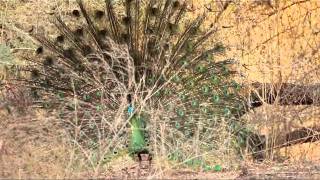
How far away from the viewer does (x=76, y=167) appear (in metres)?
6.46

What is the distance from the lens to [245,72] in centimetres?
1097

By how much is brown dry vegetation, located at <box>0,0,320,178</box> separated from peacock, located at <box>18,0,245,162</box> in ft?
1.78

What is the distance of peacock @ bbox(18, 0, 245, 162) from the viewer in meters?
8.27

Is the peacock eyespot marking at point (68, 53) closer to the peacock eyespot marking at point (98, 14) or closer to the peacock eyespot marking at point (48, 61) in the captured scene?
the peacock eyespot marking at point (48, 61)

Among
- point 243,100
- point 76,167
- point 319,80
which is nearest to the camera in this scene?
point 76,167

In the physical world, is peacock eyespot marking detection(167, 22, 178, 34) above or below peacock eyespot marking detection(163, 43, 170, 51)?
above

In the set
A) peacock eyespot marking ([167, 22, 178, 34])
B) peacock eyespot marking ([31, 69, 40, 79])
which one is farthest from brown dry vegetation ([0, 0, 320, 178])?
peacock eyespot marking ([31, 69, 40, 79])

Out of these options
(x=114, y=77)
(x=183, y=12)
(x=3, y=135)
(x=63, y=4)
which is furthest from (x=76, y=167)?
(x=63, y=4)

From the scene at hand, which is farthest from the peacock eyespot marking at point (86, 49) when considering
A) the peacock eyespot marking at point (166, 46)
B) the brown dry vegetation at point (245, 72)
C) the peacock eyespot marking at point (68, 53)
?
the brown dry vegetation at point (245, 72)

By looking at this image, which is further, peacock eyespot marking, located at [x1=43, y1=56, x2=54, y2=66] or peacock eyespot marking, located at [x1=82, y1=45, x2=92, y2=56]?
peacock eyespot marking, located at [x1=43, y1=56, x2=54, y2=66]

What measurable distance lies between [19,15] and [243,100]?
14.8 ft

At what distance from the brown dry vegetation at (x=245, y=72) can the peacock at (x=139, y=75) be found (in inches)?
21.3

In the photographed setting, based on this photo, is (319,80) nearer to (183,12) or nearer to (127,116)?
(183,12)

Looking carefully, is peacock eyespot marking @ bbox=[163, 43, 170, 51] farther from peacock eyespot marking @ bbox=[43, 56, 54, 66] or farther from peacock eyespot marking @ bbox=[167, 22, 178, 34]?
peacock eyespot marking @ bbox=[43, 56, 54, 66]
